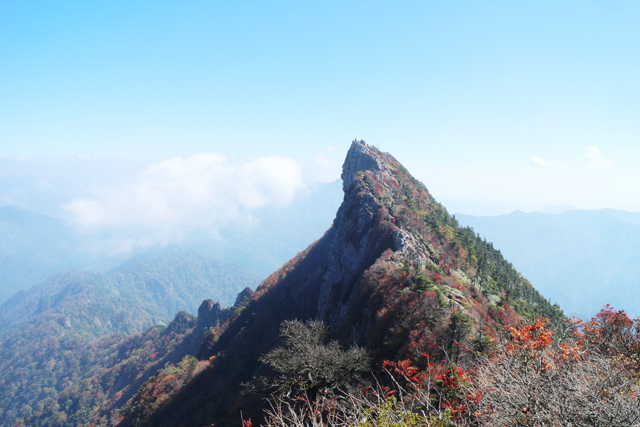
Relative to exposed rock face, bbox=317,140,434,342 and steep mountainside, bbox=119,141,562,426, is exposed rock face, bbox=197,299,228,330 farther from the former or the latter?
exposed rock face, bbox=317,140,434,342

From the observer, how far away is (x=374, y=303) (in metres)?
36.8

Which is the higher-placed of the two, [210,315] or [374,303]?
[374,303]

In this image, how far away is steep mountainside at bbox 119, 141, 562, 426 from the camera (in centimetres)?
2908

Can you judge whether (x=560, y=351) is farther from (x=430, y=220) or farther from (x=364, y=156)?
(x=364, y=156)

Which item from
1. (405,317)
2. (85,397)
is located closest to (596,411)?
(405,317)

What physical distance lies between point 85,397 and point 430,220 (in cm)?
18595

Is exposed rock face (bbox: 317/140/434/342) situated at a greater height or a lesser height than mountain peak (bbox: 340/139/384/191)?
lesser

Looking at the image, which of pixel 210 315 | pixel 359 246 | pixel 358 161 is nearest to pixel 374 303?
pixel 359 246

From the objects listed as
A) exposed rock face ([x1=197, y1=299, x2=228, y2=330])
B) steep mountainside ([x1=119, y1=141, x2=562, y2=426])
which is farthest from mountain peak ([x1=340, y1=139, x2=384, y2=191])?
exposed rock face ([x1=197, y1=299, x2=228, y2=330])

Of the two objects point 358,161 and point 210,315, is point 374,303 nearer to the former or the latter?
point 358,161

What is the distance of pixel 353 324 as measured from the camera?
39062mm

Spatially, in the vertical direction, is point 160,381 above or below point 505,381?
below

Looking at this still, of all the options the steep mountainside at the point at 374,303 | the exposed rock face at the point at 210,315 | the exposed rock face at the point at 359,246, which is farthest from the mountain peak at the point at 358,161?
the exposed rock face at the point at 210,315

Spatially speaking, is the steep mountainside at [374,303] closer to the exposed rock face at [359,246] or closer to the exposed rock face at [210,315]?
the exposed rock face at [359,246]
